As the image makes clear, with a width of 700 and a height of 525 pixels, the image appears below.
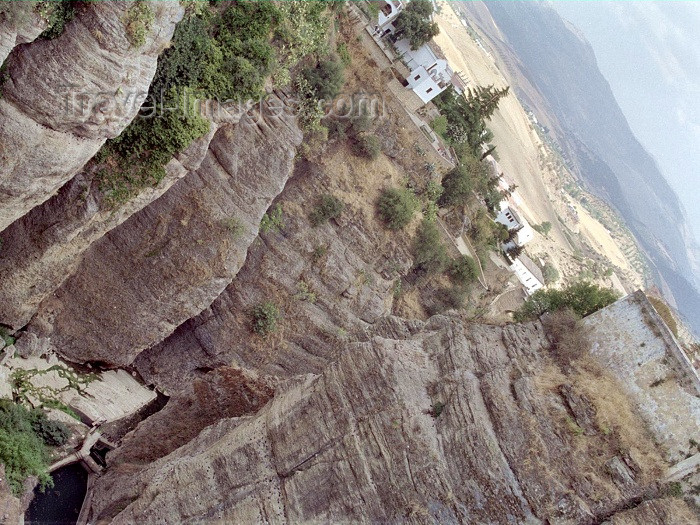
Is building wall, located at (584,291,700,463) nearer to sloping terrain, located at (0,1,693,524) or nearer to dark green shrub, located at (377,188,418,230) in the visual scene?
sloping terrain, located at (0,1,693,524)

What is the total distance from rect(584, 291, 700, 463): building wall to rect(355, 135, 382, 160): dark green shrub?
12.4m

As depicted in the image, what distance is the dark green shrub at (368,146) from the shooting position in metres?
22.4

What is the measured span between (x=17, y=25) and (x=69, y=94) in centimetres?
171

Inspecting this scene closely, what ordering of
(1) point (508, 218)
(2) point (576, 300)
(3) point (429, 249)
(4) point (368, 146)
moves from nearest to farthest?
(2) point (576, 300) < (4) point (368, 146) < (3) point (429, 249) < (1) point (508, 218)

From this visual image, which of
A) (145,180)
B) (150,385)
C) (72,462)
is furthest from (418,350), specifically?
(150,385)

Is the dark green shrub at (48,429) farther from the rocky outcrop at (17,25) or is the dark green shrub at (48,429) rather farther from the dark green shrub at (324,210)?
the dark green shrub at (324,210)

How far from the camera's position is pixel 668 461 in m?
10.8

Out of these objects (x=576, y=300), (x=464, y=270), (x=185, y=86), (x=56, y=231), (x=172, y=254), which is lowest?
(x=464, y=270)

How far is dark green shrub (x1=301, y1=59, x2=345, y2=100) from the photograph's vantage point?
65.8 feet

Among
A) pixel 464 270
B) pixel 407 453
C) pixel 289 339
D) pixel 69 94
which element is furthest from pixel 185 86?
pixel 464 270

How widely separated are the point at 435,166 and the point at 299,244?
7917 millimetres

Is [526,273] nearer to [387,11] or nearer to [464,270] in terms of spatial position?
[464,270]

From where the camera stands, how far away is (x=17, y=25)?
10070 millimetres

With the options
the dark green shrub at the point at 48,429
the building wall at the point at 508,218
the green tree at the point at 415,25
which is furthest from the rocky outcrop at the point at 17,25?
the building wall at the point at 508,218
